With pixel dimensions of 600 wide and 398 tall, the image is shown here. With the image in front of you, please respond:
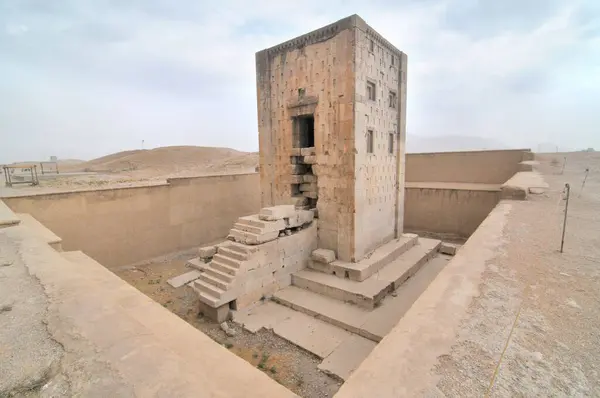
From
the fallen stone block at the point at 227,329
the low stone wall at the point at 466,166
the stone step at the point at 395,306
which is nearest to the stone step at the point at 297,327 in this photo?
the fallen stone block at the point at 227,329

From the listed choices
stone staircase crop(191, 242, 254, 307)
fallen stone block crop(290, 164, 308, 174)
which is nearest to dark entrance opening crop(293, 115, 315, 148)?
fallen stone block crop(290, 164, 308, 174)

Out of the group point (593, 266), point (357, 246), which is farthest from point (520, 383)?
point (357, 246)

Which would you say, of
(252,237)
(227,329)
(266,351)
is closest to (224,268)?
(252,237)

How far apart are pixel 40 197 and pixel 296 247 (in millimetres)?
7210

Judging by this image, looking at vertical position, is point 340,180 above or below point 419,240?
above

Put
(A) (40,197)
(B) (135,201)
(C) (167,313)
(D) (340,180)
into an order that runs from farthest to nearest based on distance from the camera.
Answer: (B) (135,201), (A) (40,197), (D) (340,180), (C) (167,313)

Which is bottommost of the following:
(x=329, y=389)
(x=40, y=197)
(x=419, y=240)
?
(x=329, y=389)

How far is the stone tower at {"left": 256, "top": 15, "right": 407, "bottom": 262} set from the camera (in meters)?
6.61

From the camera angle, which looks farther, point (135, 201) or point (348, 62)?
point (135, 201)

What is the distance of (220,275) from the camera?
6.08m

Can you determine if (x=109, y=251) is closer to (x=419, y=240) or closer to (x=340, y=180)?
(x=340, y=180)

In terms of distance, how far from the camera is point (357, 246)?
22.8 feet

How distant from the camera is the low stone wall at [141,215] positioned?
7926 mm

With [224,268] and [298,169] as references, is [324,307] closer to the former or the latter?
[224,268]
